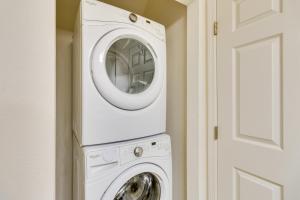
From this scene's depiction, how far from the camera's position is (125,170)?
101 centimetres

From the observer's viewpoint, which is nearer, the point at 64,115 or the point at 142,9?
the point at 64,115

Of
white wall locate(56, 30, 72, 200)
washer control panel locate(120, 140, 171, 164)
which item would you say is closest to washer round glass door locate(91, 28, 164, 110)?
washer control panel locate(120, 140, 171, 164)

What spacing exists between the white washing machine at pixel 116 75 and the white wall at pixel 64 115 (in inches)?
16.3

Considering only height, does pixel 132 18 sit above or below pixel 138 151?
above

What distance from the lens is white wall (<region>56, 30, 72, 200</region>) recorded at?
1.45 metres
